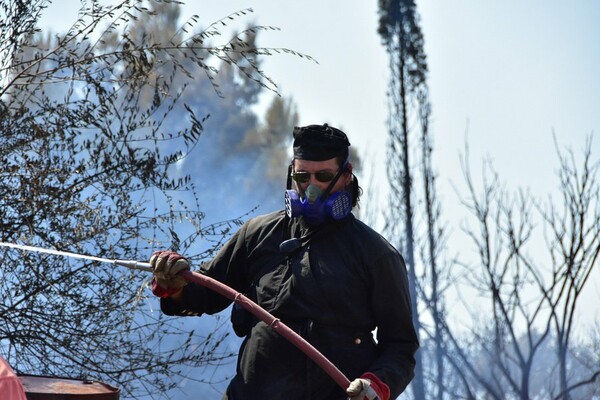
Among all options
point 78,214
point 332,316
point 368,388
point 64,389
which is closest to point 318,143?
point 332,316

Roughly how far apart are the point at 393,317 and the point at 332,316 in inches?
10.7

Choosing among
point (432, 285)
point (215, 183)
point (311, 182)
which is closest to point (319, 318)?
point (311, 182)

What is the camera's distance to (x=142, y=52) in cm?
777

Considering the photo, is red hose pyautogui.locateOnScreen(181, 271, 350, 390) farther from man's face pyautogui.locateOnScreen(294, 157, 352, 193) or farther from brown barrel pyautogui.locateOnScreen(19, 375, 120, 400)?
brown barrel pyautogui.locateOnScreen(19, 375, 120, 400)

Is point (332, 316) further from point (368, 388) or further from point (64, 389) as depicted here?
point (64, 389)

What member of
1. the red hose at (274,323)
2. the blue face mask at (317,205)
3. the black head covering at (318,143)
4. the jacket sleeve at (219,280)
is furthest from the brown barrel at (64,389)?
the black head covering at (318,143)

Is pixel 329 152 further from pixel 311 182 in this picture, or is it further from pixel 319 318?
pixel 319 318

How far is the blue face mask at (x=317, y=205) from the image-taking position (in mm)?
4449

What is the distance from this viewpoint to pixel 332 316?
14.2 ft

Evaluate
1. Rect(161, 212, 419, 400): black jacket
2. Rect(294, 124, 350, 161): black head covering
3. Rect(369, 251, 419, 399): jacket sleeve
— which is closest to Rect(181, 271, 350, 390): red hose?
Rect(161, 212, 419, 400): black jacket

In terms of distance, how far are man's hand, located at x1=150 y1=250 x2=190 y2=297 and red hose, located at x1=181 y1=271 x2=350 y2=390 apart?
5cm

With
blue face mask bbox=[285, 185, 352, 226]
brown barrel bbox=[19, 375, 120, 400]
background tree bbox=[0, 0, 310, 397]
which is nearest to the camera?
blue face mask bbox=[285, 185, 352, 226]

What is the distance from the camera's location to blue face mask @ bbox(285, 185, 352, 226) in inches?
175

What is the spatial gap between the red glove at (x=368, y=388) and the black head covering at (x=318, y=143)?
3.24 ft
